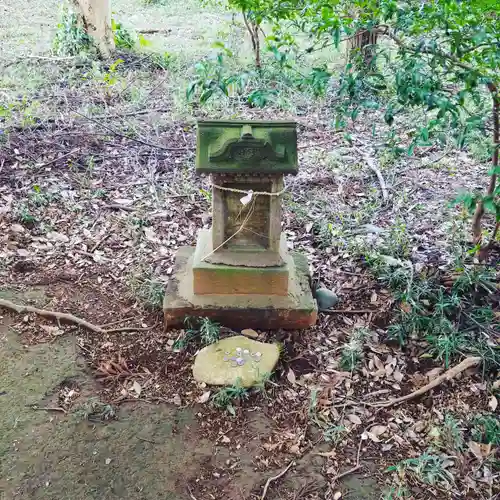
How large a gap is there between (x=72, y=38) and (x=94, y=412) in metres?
7.12

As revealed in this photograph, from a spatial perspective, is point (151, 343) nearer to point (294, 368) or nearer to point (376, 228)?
point (294, 368)

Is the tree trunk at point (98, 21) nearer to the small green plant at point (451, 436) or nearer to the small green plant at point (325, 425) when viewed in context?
the small green plant at point (325, 425)

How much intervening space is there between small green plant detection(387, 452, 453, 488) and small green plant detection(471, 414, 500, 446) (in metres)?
0.27

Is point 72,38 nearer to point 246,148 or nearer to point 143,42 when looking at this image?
point 143,42

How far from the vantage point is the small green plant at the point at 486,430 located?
283 cm

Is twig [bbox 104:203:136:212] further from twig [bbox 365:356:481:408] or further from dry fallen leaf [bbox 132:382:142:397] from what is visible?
twig [bbox 365:356:481:408]

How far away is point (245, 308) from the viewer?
3.54m

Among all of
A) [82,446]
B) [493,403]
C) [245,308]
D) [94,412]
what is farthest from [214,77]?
[493,403]

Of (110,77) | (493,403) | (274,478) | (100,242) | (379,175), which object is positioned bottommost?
(274,478)

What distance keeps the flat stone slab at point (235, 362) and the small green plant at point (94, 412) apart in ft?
1.83

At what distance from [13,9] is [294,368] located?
11854 mm

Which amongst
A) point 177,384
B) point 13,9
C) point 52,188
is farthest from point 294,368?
point 13,9

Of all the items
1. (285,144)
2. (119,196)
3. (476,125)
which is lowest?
(119,196)

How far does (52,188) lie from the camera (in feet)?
Result: 17.1
